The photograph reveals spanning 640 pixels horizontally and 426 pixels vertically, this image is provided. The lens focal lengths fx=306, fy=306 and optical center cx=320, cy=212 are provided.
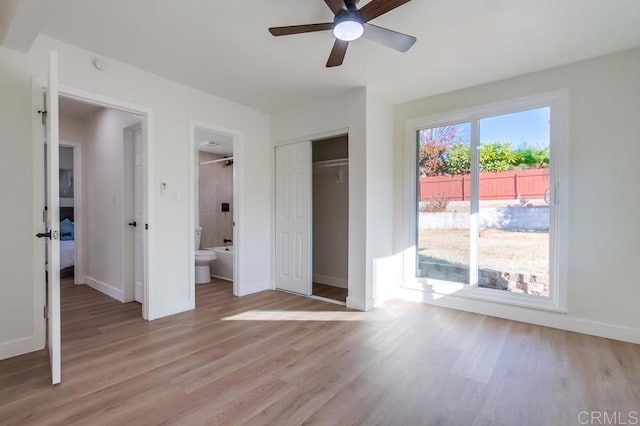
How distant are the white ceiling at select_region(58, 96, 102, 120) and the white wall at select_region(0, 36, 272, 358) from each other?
1.36 meters

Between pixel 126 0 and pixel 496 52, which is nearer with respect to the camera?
pixel 126 0

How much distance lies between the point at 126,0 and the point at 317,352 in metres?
2.86

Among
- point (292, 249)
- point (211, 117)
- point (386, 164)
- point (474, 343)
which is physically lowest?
point (474, 343)

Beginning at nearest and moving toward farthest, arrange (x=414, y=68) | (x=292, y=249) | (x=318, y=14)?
(x=318, y=14) → (x=414, y=68) → (x=292, y=249)

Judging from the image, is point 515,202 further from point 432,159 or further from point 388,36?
point 388,36

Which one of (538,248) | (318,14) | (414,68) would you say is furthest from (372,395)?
(414,68)

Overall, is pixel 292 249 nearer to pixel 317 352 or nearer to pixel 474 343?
pixel 317 352

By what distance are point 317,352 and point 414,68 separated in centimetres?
275

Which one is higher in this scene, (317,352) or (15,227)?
(15,227)

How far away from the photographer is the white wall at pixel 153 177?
2.36 m

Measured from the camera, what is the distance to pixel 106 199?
410 cm

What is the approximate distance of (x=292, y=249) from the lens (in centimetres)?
418

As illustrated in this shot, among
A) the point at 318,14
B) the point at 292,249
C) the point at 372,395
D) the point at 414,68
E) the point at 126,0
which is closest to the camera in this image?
the point at 372,395

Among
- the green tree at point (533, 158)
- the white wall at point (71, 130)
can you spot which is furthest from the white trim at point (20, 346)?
the green tree at point (533, 158)
